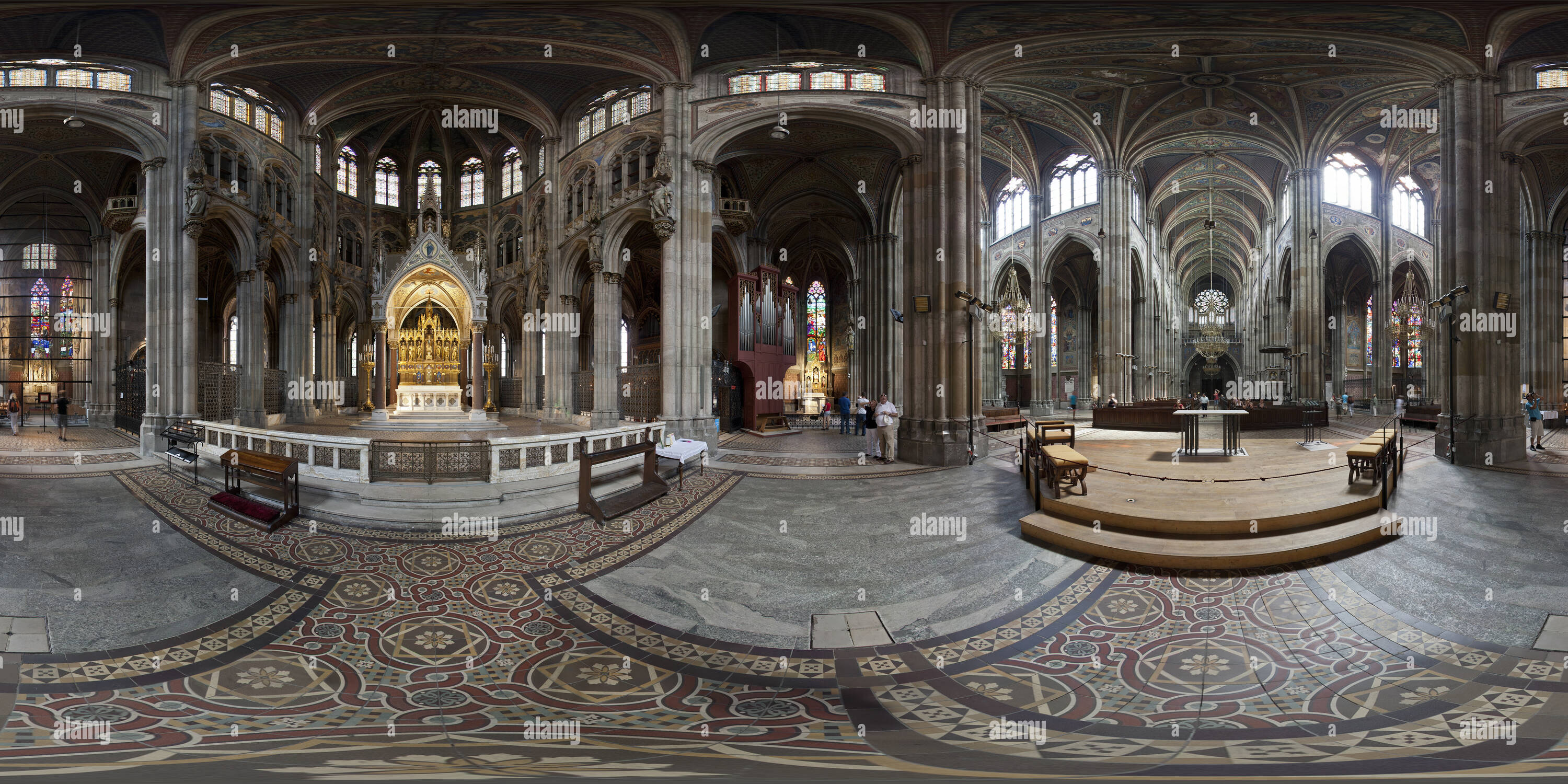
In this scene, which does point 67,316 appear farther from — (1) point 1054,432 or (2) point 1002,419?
(1) point 1054,432

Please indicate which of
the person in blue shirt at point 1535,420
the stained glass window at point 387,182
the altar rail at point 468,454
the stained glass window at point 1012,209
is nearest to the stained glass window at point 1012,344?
the stained glass window at point 1012,209

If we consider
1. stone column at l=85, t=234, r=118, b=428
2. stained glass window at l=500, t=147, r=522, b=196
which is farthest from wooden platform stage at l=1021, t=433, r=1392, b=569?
stone column at l=85, t=234, r=118, b=428

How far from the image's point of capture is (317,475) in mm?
7645

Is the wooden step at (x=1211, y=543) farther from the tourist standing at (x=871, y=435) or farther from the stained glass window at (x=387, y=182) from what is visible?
the stained glass window at (x=387, y=182)

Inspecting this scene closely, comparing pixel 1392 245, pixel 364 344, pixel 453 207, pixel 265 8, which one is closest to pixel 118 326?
pixel 364 344

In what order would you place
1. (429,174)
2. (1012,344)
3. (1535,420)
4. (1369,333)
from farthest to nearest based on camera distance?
(1012,344)
(1369,333)
(429,174)
(1535,420)

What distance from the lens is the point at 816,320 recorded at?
33.7 meters

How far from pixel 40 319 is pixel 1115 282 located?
3323 cm

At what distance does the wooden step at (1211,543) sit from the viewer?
563 cm

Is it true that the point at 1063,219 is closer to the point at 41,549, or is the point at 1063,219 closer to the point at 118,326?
the point at 41,549

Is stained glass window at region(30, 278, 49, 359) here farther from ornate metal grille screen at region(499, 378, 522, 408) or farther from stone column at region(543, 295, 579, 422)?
stone column at region(543, 295, 579, 422)

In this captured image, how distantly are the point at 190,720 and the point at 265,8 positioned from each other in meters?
9.33

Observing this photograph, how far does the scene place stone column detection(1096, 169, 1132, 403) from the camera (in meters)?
22.6

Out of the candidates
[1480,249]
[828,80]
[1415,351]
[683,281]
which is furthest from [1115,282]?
[1415,351]
